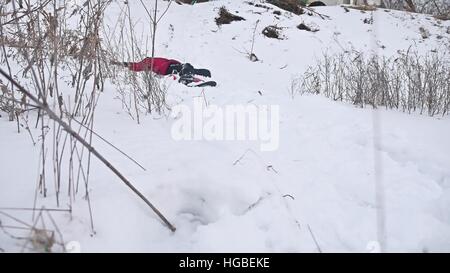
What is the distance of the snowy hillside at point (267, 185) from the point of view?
1.26 meters

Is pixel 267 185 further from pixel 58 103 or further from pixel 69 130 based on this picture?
pixel 58 103

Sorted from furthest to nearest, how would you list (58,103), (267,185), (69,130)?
(58,103), (267,185), (69,130)

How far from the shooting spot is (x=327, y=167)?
189 centimetres

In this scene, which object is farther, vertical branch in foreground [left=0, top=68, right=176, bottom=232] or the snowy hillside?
the snowy hillside

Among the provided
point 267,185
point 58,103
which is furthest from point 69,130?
point 58,103

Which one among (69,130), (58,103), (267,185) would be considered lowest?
(267,185)

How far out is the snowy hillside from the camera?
126cm

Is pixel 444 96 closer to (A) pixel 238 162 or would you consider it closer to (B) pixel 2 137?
(A) pixel 238 162

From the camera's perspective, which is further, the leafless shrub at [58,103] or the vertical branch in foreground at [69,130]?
the leafless shrub at [58,103]

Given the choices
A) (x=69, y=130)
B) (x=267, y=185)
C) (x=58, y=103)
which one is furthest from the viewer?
(x=58, y=103)

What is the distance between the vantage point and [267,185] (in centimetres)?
161

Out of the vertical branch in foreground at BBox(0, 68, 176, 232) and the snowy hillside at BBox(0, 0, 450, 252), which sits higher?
the vertical branch in foreground at BBox(0, 68, 176, 232)

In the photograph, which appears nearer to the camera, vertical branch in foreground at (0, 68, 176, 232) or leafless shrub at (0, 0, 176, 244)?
vertical branch in foreground at (0, 68, 176, 232)

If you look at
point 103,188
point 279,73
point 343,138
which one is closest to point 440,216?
point 343,138
